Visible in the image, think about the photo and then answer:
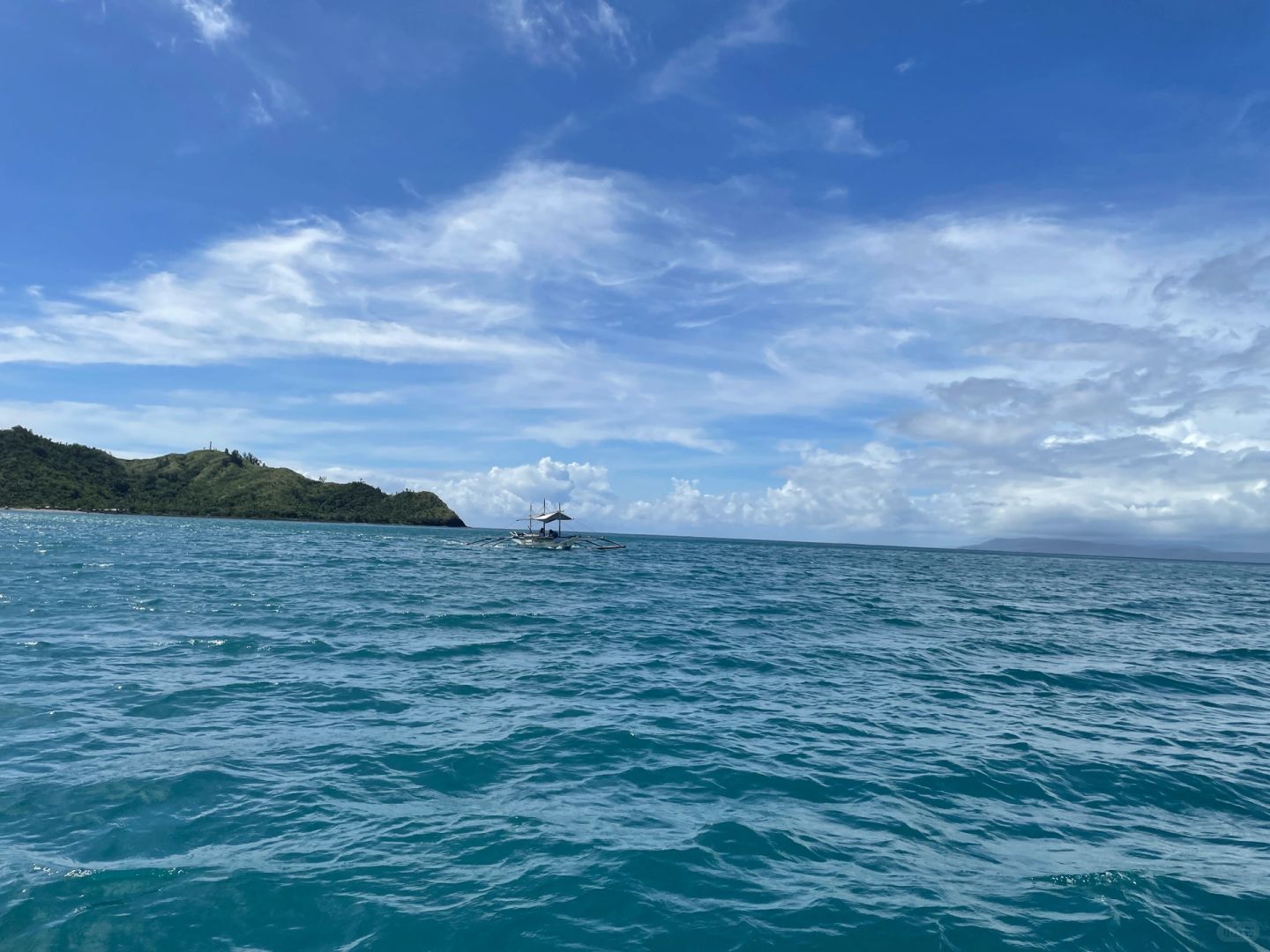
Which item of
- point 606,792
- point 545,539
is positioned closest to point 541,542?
point 545,539

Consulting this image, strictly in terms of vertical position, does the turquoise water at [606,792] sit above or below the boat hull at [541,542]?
below

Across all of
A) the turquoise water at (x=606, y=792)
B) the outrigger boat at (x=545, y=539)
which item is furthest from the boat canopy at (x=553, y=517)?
the turquoise water at (x=606, y=792)

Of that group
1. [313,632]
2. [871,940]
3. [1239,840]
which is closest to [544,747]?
[871,940]

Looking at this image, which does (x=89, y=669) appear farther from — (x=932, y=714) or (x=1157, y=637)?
(x=1157, y=637)

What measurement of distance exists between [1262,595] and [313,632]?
345ft

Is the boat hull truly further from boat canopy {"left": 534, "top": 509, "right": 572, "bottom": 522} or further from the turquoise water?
the turquoise water

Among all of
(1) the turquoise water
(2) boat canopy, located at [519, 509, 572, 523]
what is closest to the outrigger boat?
(2) boat canopy, located at [519, 509, 572, 523]

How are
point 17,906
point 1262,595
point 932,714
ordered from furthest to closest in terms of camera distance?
1. point 1262,595
2. point 932,714
3. point 17,906

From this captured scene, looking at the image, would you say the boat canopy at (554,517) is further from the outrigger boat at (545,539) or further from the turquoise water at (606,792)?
the turquoise water at (606,792)

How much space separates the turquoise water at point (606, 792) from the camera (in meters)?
8.85

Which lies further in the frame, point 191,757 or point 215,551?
point 215,551

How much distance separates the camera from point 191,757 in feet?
44.2

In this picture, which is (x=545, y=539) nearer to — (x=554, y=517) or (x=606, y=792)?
(x=554, y=517)

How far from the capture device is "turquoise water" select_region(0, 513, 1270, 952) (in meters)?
8.85
